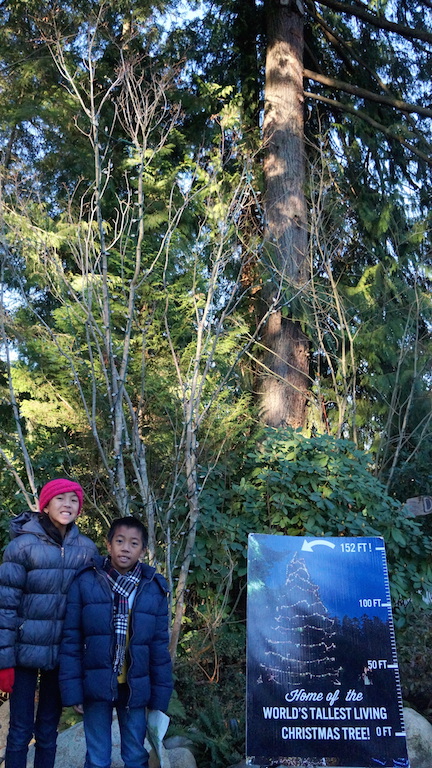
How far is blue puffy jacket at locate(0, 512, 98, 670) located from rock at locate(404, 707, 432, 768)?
226 cm

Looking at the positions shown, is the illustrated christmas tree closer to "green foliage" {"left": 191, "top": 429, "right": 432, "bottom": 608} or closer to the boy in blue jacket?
the boy in blue jacket

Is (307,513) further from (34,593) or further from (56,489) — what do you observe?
(34,593)

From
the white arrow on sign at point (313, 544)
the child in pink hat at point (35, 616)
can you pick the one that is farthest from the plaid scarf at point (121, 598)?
the white arrow on sign at point (313, 544)

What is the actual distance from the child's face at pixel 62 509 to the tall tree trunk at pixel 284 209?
15.2 feet

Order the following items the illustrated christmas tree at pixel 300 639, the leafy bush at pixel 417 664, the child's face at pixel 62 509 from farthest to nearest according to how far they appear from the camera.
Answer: the leafy bush at pixel 417 664
the illustrated christmas tree at pixel 300 639
the child's face at pixel 62 509

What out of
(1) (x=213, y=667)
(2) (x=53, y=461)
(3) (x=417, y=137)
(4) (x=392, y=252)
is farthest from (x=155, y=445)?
(3) (x=417, y=137)

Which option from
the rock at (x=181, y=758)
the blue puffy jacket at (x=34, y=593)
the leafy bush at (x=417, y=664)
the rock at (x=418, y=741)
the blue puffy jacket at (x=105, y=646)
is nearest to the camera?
the blue puffy jacket at (x=105, y=646)

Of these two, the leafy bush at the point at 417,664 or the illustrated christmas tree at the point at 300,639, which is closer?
the illustrated christmas tree at the point at 300,639

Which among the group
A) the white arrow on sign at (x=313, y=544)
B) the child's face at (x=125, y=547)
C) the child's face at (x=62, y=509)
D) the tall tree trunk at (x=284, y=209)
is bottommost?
the child's face at (x=125, y=547)

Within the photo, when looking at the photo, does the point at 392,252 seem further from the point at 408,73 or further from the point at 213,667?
the point at 213,667

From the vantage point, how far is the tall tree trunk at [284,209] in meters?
8.09

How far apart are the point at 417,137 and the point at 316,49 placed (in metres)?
2.63

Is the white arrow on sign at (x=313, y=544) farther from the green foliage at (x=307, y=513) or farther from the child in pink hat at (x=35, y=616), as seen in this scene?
the green foliage at (x=307, y=513)

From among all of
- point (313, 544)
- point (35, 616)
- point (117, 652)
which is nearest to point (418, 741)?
point (313, 544)
